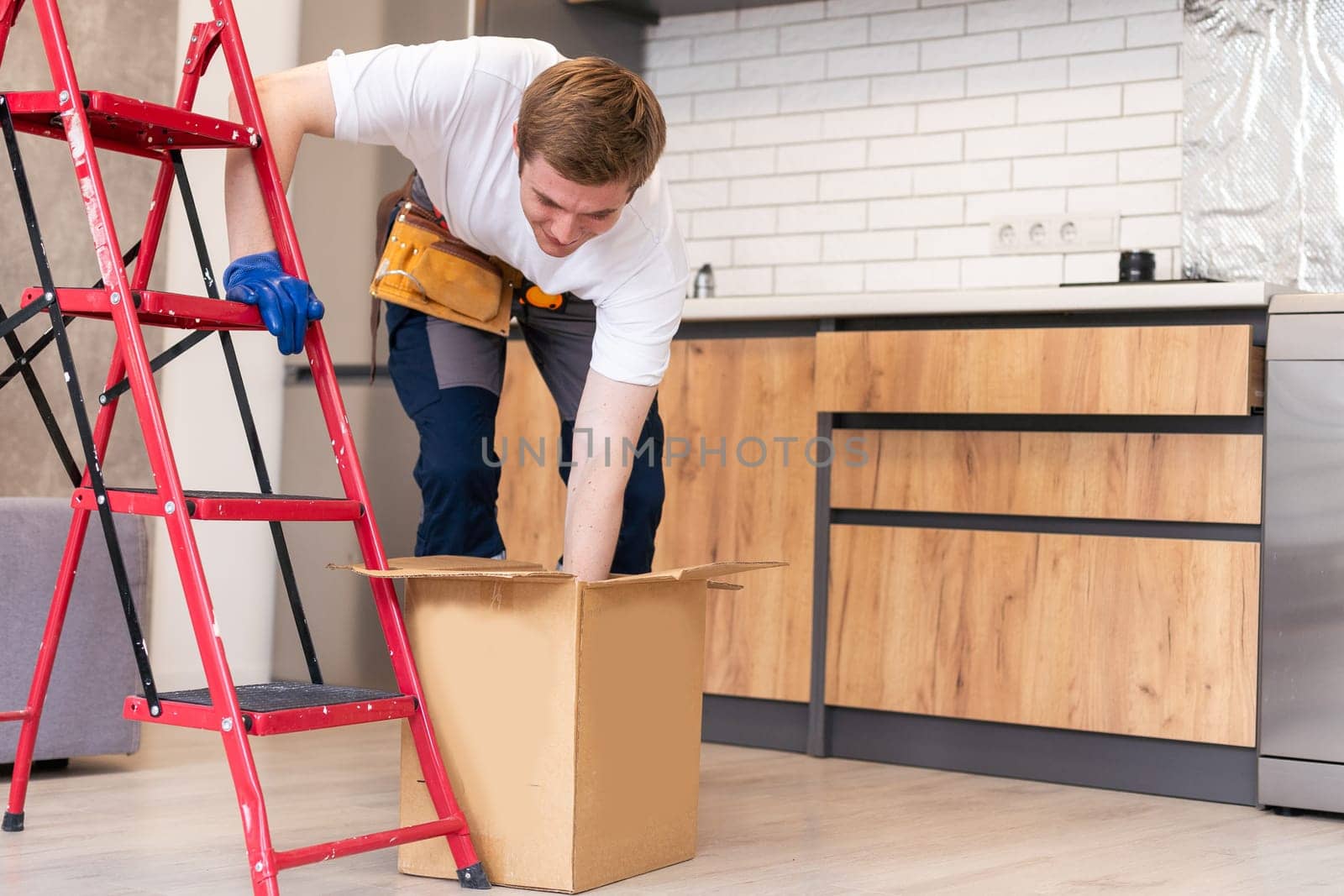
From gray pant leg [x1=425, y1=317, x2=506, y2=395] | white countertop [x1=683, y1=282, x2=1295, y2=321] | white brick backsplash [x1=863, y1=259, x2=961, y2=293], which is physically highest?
white brick backsplash [x1=863, y1=259, x2=961, y2=293]

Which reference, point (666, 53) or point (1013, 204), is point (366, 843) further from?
point (666, 53)

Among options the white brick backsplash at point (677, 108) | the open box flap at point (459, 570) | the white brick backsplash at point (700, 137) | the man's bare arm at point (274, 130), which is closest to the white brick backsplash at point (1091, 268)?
the white brick backsplash at point (700, 137)

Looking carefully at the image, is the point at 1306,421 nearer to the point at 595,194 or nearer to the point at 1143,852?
the point at 1143,852

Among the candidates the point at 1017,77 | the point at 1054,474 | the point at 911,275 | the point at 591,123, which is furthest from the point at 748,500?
the point at 591,123

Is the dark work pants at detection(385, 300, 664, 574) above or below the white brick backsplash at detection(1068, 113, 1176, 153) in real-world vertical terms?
below

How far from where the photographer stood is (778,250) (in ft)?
13.4

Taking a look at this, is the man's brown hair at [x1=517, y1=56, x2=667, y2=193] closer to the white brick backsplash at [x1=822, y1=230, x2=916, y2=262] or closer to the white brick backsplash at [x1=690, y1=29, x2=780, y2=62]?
the white brick backsplash at [x1=822, y1=230, x2=916, y2=262]

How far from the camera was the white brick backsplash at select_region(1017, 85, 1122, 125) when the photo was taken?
361 centimetres

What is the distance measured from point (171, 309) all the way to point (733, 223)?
249 centimetres

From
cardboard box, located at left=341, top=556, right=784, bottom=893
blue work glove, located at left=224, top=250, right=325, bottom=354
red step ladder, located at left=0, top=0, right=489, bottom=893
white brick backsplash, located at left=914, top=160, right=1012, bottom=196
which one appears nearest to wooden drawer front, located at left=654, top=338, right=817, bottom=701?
white brick backsplash, located at left=914, top=160, right=1012, bottom=196

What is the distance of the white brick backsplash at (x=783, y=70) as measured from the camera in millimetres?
4031

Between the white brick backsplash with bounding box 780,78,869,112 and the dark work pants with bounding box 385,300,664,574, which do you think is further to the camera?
the white brick backsplash with bounding box 780,78,869,112

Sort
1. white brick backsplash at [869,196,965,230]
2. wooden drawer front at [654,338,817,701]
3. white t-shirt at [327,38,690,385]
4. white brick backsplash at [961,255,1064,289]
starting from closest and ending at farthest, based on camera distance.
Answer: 1. white t-shirt at [327,38,690,385]
2. wooden drawer front at [654,338,817,701]
3. white brick backsplash at [961,255,1064,289]
4. white brick backsplash at [869,196,965,230]

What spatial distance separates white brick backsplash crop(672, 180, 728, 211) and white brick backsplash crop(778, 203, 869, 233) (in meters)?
0.20
